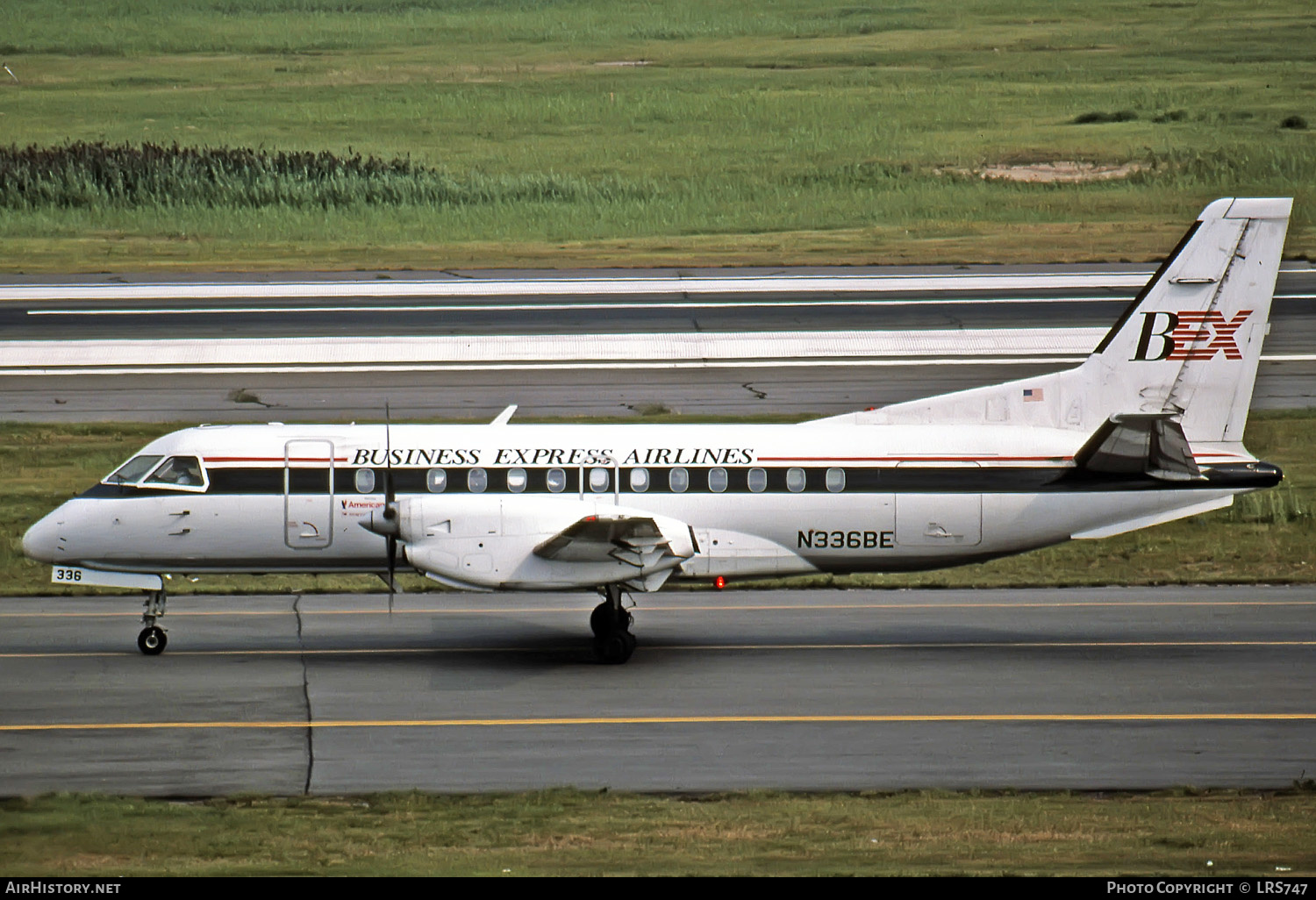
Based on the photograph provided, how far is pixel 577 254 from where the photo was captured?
62.6 metres

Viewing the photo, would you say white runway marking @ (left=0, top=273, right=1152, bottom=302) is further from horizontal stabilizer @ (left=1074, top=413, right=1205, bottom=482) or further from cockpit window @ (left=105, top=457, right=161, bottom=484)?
horizontal stabilizer @ (left=1074, top=413, right=1205, bottom=482)

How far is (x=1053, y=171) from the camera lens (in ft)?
251

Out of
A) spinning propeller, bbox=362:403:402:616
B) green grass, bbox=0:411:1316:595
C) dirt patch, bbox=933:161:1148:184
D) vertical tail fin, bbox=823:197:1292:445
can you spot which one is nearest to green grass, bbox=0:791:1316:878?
spinning propeller, bbox=362:403:402:616

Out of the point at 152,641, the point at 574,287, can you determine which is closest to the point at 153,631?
the point at 152,641

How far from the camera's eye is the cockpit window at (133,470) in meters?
22.7

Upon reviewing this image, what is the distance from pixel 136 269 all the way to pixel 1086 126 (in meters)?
50.0

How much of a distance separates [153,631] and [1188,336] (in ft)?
48.7

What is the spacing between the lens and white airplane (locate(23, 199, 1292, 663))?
882 inches

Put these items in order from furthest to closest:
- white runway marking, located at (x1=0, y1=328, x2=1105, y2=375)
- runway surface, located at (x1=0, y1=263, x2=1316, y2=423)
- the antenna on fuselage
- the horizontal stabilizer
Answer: white runway marking, located at (x1=0, y1=328, x2=1105, y2=375) < runway surface, located at (x1=0, y1=263, x2=1316, y2=423) < the horizontal stabilizer < the antenna on fuselage

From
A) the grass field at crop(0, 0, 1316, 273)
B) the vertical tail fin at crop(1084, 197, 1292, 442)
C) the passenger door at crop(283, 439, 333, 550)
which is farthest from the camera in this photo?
the grass field at crop(0, 0, 1316, 273)

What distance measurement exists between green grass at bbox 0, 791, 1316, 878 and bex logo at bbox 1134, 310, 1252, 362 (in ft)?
25.6

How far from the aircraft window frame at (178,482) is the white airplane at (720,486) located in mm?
27

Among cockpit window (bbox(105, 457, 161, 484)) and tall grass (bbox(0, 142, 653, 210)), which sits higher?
tall grass (bbox(0, 142, 653, 210))
